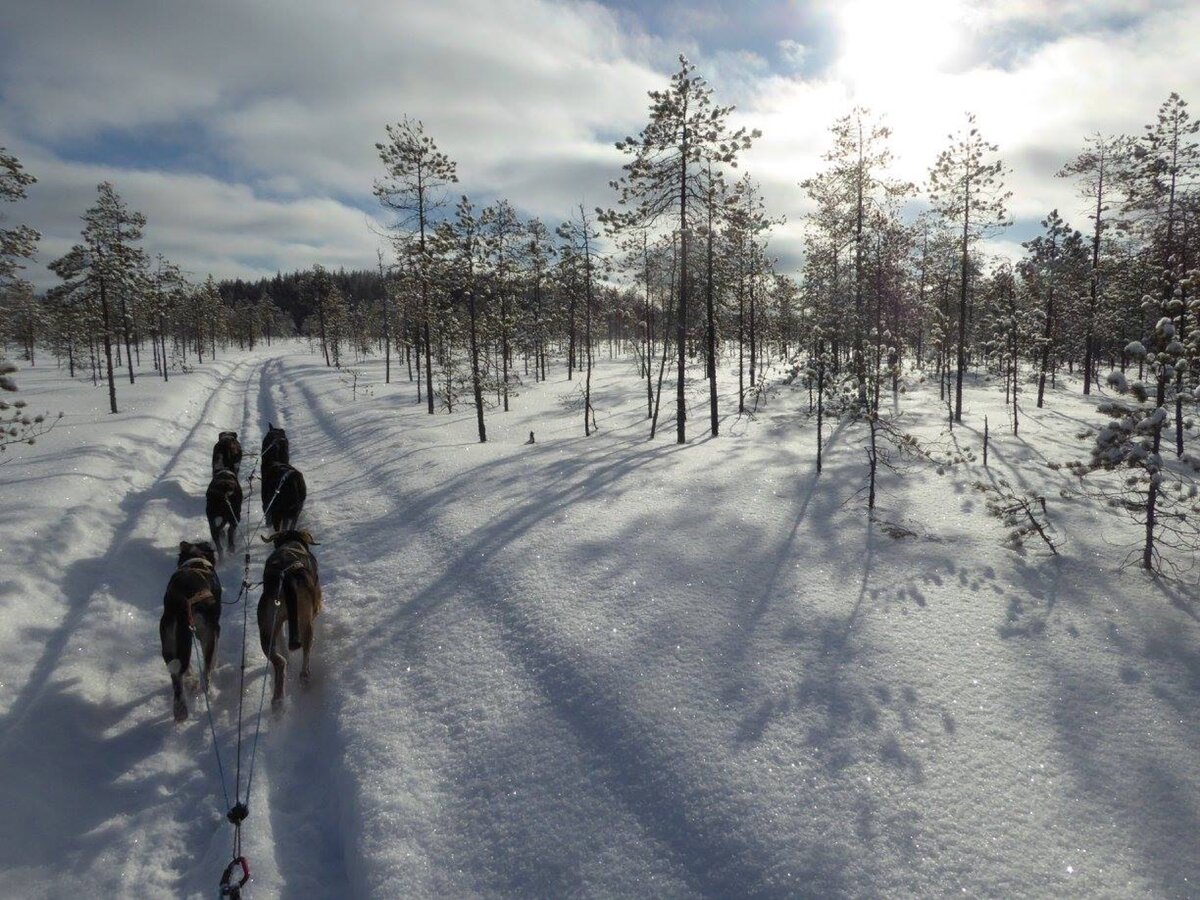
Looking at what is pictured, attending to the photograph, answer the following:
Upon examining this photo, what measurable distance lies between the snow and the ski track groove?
0.07 ft

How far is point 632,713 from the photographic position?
495 centimetres

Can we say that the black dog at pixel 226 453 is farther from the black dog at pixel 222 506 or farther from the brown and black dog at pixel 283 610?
the brown and black dog at pixel 283 610

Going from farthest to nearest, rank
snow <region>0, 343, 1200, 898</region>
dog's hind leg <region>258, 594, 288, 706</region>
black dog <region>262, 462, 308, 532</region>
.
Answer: black dog <region>262, 462, 308, 532</region>, dog's hind leg <region>258, 594, 288, 706</region>, snow <region>0, 343, 1200, 898</region>

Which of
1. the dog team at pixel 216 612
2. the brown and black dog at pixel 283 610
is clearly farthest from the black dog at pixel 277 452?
the brown and black dog at pixel 283 610

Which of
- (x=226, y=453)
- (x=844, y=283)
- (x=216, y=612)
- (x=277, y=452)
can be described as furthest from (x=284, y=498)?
(x=844, y=283)

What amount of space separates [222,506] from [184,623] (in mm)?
4344

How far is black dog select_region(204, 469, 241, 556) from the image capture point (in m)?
8.88

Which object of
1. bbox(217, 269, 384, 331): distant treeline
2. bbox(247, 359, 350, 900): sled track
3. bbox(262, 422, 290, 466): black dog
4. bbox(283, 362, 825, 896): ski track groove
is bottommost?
bbox(247, 359, 350, 900): sled track

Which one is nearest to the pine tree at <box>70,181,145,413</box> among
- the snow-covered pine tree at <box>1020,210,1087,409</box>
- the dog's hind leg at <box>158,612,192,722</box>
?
the dog's hind leg at <box>158,612,192,722</box>

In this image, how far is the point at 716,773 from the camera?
4.26 meters

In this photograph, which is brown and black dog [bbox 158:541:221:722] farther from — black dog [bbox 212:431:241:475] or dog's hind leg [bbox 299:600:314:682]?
black dog [bbox 212:431:241:475]

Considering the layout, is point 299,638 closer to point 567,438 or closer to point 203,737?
point 203,737

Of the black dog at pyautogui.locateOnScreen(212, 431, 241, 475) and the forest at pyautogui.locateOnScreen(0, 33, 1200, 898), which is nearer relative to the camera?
the forest at pyautogui.locateOnScreen(0, 33, 1200, 898)

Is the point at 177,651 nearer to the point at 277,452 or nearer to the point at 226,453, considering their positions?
the point at 277,452
